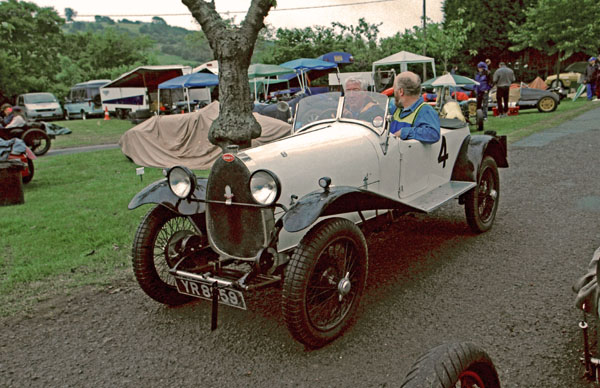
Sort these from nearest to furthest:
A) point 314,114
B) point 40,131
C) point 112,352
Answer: point 112,352 → point 314,114 → point 40,131

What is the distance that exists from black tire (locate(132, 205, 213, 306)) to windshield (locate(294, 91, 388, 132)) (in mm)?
1485

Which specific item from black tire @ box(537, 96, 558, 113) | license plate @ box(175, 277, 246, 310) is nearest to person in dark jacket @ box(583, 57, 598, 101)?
black tire @ box(537, 96, 558, 113)

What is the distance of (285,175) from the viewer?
138 inches

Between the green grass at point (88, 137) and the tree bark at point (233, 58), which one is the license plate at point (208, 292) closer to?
the tree bark at point (233, 58)

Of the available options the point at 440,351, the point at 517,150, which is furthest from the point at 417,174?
the point at 517,150

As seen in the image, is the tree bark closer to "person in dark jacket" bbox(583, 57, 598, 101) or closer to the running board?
the running board

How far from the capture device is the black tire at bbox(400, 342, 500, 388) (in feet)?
5.58

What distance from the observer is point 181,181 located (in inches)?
146

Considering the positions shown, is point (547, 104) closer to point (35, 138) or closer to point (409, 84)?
point (409, 84)

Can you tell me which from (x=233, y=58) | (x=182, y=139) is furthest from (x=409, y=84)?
(x=182, y=139)

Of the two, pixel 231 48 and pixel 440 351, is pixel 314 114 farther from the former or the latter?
pixel 231 48

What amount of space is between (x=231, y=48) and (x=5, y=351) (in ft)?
22.5

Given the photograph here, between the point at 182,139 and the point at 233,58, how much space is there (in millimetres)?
3115

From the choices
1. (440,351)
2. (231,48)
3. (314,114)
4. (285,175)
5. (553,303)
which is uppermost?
(231,48)
